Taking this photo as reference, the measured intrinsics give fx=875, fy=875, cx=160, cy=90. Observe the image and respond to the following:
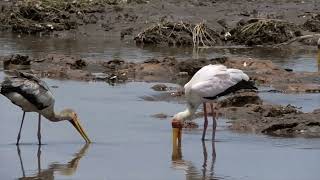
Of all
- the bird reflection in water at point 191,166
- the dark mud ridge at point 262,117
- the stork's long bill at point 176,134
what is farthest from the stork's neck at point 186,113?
the dark mud ridge at point 262,117

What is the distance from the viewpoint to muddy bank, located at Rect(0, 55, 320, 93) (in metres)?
16.0

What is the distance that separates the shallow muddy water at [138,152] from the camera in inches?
355

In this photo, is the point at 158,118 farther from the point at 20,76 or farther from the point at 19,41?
the point at 19,41

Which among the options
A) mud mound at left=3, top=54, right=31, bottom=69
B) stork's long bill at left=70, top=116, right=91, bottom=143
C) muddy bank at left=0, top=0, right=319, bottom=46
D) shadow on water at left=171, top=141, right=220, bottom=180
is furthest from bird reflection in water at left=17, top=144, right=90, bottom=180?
muddy bank at left=0, top=0, right=319, bottom=46

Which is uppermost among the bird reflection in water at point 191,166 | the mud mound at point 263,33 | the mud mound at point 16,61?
the mud mound at point 263,33

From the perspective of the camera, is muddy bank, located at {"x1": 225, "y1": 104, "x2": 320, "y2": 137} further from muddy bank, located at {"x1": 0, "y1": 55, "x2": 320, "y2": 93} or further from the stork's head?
muddy bank, located at {"x1": 0, "y1": 55, "x2": 320, "y2": 93}

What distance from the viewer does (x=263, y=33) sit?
21906 millimetres

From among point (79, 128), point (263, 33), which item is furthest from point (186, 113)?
point (263, 33)

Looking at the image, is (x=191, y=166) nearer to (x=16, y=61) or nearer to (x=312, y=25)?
(x=16, y=61)

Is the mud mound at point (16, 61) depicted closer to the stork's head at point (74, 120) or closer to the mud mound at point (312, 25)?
the stork's head at point (74, 120)

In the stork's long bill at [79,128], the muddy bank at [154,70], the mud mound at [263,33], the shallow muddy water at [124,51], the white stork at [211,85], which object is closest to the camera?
the stork's long bill at [79,128]

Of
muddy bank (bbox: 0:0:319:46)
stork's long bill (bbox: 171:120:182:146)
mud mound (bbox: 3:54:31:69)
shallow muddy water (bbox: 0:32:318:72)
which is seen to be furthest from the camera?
muddy bank (bbox: 0:0:319:46)

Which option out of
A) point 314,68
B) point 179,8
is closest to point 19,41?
point 179,8

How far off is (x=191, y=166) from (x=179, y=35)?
41.9 ft
